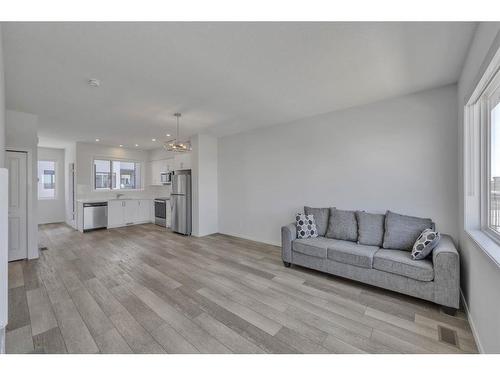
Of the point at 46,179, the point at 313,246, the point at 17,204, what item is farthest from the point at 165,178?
the point at 313,246

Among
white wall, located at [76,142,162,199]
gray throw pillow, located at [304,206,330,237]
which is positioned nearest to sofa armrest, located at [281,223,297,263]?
gray throw pillow, located at [304,206,330,237]

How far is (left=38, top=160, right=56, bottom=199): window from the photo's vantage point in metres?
6.70

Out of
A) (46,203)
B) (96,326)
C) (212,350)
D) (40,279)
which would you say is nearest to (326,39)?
(212,350)

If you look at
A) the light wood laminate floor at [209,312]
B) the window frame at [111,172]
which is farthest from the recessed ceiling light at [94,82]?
the window frame at [111,172]

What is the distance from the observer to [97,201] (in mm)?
5988

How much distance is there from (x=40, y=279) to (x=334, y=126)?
4.93m

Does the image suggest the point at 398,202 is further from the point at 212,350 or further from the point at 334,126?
the point at 212,350

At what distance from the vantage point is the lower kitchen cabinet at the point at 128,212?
20.3 ft

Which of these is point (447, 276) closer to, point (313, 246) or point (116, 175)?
point (313, 246)

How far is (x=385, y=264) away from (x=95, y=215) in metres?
6.85

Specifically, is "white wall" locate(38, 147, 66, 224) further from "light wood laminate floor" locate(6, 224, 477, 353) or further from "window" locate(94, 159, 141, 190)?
"light wood laminate floor" locate(6, 224, 477, 353)

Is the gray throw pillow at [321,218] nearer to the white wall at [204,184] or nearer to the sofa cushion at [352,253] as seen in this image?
the sofa cushion at [352,253]

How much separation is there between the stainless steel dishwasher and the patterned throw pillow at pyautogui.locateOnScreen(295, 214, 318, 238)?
5.67m

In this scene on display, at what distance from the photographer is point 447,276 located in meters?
2.08
